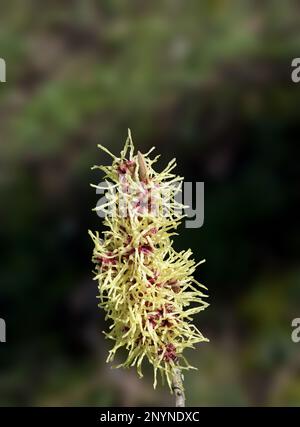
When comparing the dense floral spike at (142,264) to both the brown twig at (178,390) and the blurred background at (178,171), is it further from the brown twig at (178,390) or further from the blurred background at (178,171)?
the blurred background at (178,171)

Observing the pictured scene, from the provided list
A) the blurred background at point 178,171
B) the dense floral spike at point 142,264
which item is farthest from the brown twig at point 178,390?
the blurred background at point 178,171

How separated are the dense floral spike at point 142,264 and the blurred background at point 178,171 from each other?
4.36ft

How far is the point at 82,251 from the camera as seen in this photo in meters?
2.81

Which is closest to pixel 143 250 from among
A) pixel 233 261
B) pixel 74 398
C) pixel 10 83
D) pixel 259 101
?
pixel 74 398

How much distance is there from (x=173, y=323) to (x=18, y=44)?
105 inches

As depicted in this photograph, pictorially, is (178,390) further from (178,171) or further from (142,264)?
(178,171)

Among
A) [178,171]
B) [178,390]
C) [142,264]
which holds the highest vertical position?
[178,171]

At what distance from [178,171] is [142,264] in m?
1.91

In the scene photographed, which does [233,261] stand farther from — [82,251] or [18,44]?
[18,44]

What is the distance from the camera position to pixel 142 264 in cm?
85

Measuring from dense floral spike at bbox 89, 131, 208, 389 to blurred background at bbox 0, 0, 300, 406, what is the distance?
1.33m

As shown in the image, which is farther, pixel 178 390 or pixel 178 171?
pixel 178 171

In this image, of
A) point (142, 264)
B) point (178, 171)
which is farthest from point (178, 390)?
point (178, 171)

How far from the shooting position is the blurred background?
7.89 feet
